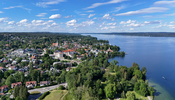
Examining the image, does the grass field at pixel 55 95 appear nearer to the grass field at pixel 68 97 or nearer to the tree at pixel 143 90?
the grass field at pixel 68 97

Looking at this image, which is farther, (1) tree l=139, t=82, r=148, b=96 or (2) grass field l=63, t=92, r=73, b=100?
(1) tree l=139, t=82, r=148, b=96

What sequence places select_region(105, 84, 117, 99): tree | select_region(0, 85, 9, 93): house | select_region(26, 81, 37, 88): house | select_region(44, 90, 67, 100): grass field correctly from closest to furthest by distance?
1. select_region(105, 84, 117, 99): tree
2. select_region(44, 90, 67, 100): grass field
3. select_region(0, 85, 9, 93): house
4. select_region(26, 81, 37, 88): house

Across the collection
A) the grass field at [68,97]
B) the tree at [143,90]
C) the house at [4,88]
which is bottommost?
the grass field at [68,97]

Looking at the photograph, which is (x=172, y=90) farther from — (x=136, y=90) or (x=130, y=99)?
(x=130, y=99)

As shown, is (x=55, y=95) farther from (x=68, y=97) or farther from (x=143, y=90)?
(x=143, y=90)

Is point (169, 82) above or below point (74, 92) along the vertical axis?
below

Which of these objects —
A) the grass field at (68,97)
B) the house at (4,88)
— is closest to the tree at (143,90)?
the grass field at (68,97)

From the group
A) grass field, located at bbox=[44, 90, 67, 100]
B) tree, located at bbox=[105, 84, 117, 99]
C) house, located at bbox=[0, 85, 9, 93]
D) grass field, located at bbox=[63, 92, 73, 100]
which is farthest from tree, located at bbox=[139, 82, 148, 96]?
house, located at bbox=[0, 85, 9, 93]

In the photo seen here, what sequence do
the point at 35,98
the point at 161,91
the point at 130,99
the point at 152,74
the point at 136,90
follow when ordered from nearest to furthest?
1. the point at 130,99
2. the point at 35,98
3. the point at 136,90
4. the point at 161,91
5. the point at 152,74

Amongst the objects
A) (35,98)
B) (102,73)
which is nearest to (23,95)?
(35,98)

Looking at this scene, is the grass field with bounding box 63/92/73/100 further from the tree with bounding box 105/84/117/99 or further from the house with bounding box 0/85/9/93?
the house with bounding box 0/85/9/93

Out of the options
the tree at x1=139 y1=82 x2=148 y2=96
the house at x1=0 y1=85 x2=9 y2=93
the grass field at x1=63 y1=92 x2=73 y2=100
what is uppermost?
the tree at x1=139 y1=82 x2=148 y2=96
